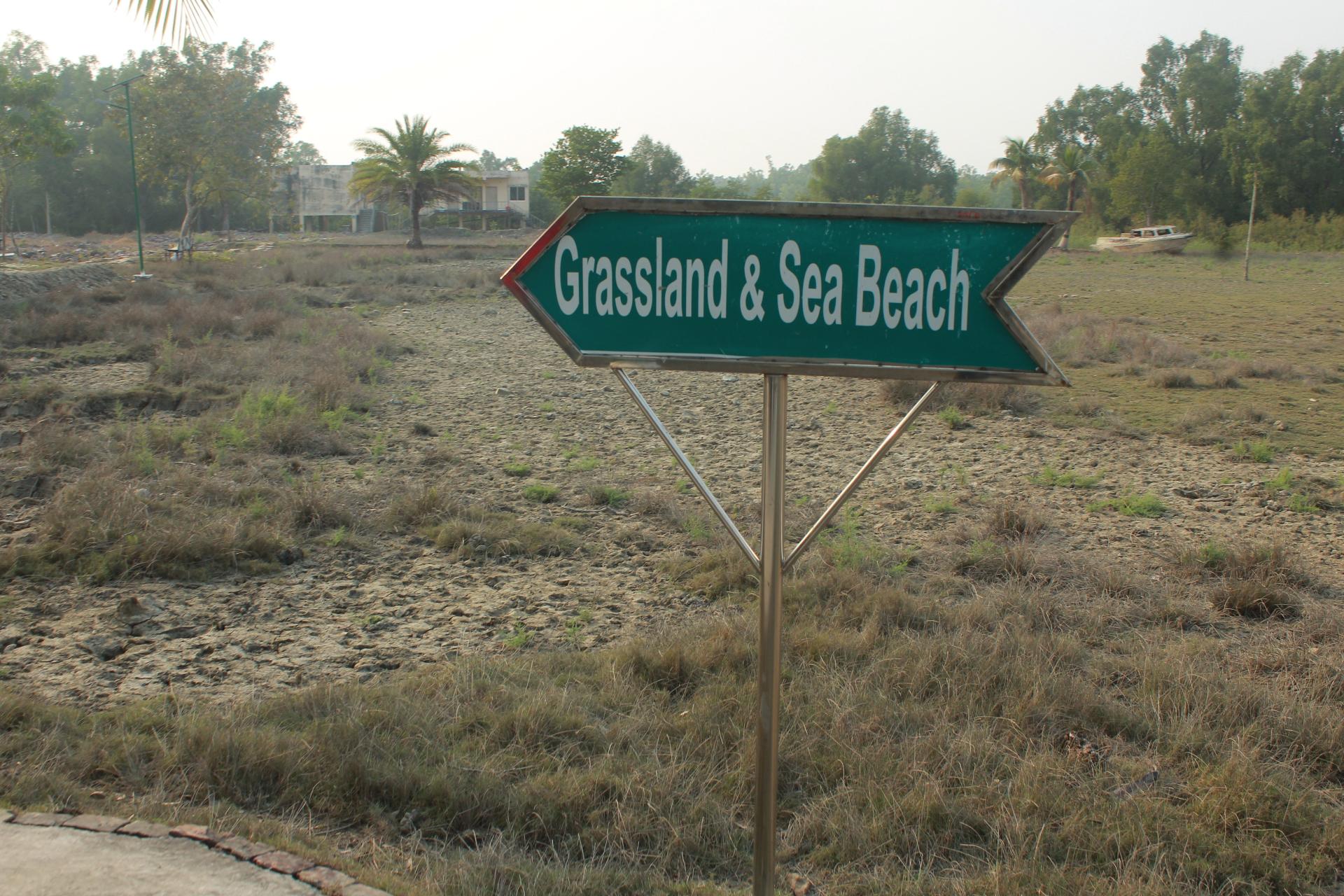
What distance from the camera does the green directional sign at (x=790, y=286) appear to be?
2012mm

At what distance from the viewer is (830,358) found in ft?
6.84

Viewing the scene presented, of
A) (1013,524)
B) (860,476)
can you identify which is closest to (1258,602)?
(1013,524)

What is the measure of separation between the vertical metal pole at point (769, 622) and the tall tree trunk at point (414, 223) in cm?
4357

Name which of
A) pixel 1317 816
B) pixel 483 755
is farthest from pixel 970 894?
pixel 483 755

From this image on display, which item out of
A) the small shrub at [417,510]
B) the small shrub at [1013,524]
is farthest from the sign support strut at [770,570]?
the small shrub at [417,510]

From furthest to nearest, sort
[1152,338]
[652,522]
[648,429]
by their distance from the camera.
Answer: [1152,338] < [648,429] < [652,522]

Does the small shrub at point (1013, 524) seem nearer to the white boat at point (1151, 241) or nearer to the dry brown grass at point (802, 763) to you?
the dry brown grass at point (802, 763)

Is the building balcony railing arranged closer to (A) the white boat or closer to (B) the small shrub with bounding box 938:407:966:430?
(A) the white boat

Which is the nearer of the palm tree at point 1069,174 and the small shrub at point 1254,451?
the small shrub at point 1254,451

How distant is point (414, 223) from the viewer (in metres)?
44.6

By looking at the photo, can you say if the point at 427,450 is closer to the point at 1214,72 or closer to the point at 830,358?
the point at 830,358

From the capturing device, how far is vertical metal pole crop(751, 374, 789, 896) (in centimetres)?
218

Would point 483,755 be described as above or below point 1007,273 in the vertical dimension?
below

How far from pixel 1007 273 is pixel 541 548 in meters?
4.54
